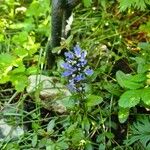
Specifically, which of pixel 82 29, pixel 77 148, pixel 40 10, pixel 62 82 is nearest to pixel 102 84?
pixel 62 82

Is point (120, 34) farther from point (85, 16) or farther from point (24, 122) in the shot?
point (24, 122)

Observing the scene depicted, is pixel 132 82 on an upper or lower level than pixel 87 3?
lower

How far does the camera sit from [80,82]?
83.7 inches

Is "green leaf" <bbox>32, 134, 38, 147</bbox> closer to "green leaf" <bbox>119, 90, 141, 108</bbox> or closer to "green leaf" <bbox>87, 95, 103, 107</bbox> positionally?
"green leaf" <bbox>87, 95, 103, 107</bbox>

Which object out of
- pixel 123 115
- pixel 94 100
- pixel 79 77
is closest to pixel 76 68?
pixel 79 77

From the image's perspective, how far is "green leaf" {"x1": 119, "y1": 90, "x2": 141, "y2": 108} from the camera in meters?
2.07

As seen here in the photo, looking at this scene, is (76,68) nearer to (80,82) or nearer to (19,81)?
(80,82)

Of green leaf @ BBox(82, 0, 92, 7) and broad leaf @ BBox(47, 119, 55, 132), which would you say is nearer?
broad leaf @ BBox(47, 119, 55, 132)

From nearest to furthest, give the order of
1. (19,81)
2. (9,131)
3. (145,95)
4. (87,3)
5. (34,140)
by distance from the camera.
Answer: (145,95) → (34,140) → (9,131) → (19,81) → (87,3)

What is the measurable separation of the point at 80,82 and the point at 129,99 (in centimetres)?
25

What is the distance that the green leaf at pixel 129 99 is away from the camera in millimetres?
2072

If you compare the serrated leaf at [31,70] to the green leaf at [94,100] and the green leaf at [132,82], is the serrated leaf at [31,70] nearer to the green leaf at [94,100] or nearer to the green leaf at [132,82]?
the green leaf at [94,100]

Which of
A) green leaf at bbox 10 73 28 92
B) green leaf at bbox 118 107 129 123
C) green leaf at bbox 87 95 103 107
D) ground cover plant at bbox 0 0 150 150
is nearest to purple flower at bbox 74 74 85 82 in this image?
ground cover plant at bbox 0 0 150 150

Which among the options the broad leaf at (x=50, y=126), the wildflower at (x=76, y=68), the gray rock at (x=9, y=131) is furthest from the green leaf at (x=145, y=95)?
the gray rock at (x=9, y=131)
